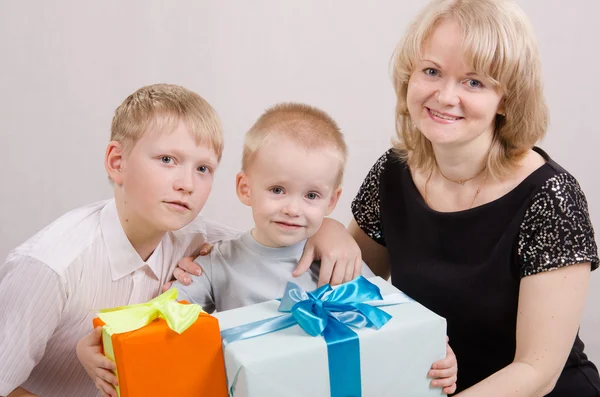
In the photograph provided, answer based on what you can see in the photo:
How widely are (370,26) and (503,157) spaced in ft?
4.47

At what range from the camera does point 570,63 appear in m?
3.17

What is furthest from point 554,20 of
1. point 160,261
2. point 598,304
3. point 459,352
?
point 160,261

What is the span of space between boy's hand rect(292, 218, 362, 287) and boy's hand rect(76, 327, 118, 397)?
16.6 inches

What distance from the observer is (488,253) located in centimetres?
181

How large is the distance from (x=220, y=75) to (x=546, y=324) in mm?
1714

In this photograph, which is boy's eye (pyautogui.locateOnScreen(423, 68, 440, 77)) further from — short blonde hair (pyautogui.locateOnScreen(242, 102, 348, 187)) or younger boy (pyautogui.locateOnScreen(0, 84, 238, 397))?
younger boy (pyautogui.locateOnScreen(0, 84, 238, 397))

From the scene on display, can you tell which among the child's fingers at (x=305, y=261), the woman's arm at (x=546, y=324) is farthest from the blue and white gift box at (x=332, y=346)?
the woman's arm at (x=546, y=324)

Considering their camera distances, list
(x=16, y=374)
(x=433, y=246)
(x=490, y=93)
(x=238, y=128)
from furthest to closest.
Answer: (x=238, y=128) < (x=433, y=246) < (x=490, y=93) < (x=16, y=374)

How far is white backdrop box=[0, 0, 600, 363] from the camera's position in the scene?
2971 millimetres

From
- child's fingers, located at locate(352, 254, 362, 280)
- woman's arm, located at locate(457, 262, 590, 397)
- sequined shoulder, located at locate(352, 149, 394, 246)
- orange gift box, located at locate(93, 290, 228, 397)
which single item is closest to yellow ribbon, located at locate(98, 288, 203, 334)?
orange gift box, located at locate(93, 290, 228, 397)

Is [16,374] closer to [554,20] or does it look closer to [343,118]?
[343,118]

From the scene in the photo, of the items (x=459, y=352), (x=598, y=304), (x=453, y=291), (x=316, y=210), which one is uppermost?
(x=316, y=210)

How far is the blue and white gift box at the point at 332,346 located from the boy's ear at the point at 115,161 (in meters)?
0.42

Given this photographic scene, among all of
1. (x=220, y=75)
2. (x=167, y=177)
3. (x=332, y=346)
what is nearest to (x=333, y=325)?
(x=332, y=346)
